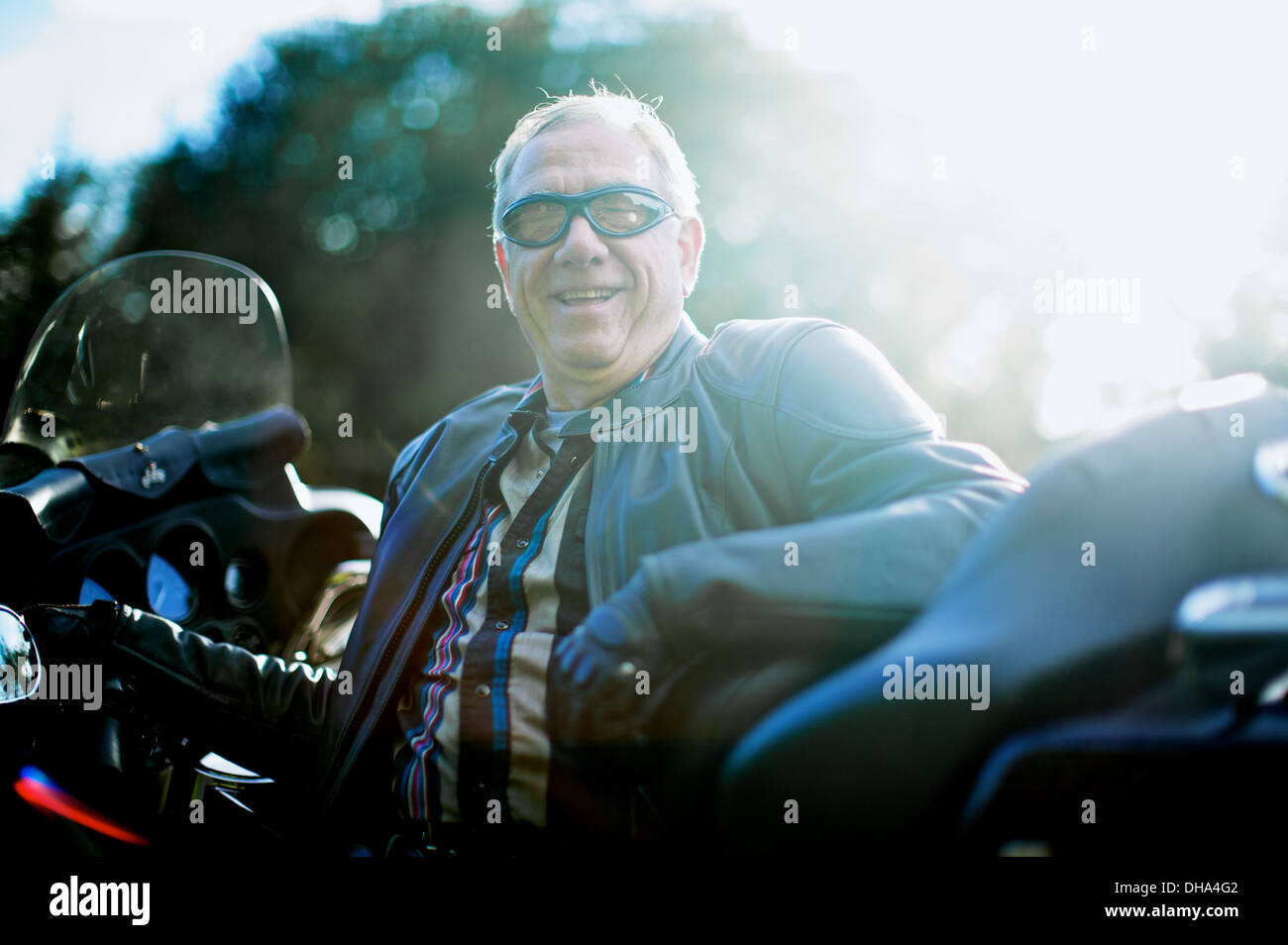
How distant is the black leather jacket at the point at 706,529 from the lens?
1.19m

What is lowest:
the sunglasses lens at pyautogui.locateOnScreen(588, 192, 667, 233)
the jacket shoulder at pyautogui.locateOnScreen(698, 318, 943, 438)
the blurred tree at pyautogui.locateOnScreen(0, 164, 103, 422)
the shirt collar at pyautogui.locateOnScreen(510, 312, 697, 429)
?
the jacket shoulder at pyautogui.locateOnScreen(698, 318, 943, 438)

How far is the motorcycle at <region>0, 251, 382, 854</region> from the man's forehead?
1112 mm

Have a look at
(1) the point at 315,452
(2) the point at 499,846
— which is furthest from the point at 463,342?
(2) the point at 499,846

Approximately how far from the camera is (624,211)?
2.06 m

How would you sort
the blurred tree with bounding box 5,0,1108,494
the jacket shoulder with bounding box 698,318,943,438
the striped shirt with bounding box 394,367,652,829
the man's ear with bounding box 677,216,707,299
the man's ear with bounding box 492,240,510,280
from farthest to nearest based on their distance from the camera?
the blurred tree with bounding box 5,0,1108,494 < the man's ear with bounding box 492,240,510,280 < the man's ear with bounding box 677,216,707,299 < the striped shirt with bounding box 394,367,652,829 < the jacket shoulder with bounding box 698,318,943,438

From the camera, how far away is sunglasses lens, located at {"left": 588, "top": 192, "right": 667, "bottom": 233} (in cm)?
204

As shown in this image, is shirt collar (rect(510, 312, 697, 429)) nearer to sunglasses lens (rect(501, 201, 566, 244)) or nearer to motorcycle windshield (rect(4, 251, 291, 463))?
sunglasses lens (rect(501, 201, 566, 244))

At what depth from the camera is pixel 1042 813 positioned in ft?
3.29

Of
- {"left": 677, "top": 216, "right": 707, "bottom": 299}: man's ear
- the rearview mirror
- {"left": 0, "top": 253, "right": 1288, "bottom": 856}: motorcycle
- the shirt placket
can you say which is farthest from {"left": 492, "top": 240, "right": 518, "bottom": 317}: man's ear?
{"left": 0, "top": 253, "right": 1288, "bottom": 856}: motorcycle

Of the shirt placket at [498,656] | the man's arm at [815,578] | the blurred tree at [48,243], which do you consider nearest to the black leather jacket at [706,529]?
the man's arm at [815,578]

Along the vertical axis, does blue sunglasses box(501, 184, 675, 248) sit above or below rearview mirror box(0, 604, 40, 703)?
above

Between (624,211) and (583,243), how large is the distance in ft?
0.37

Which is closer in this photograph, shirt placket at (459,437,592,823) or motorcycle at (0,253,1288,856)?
motorcycle at (0,253,1288,856)
